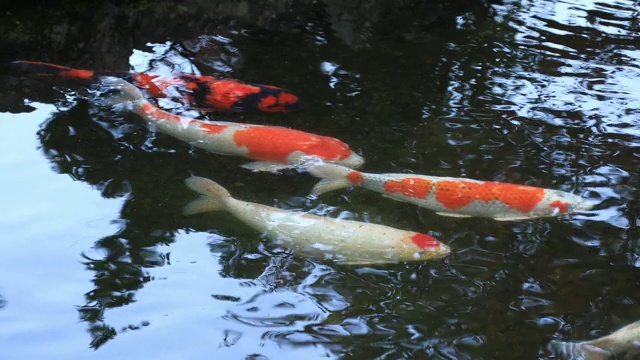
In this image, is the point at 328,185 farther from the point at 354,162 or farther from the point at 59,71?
the point at 59,71

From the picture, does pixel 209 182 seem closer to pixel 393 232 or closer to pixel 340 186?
pixel 340 186

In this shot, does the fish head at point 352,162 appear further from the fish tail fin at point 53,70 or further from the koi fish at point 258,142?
the fish tail fin at point 53,70

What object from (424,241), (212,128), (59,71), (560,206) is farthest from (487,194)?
(59,71)

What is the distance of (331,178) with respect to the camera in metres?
4.71

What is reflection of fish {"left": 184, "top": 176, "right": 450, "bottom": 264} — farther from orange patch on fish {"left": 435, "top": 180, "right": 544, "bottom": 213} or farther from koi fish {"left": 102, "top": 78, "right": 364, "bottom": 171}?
koi fish {"left": 102, "top": 78, "right": 364, "bottom": 171}

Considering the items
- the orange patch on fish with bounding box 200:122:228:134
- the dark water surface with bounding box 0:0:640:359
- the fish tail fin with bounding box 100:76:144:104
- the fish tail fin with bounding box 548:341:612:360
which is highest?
the fish tail fin with bounding box 100:76:144:104

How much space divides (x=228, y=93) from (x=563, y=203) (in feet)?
9.67

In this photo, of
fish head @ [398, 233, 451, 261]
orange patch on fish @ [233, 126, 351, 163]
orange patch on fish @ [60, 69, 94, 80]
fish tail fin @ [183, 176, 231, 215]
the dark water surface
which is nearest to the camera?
the dark water surface

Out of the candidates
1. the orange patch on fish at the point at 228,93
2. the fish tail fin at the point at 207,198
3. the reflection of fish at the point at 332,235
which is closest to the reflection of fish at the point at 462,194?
the reflection of fish at the point at 332,235

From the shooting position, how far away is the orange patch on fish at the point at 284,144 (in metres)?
4.85

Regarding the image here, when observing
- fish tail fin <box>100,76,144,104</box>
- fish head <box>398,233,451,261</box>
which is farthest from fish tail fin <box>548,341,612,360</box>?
fish tail fin <box>100,76,144,104</box>

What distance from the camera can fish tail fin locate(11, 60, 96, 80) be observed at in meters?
5.91

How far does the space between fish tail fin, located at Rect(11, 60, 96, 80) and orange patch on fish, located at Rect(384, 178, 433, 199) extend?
3.12m

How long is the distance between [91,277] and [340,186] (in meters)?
1.83
